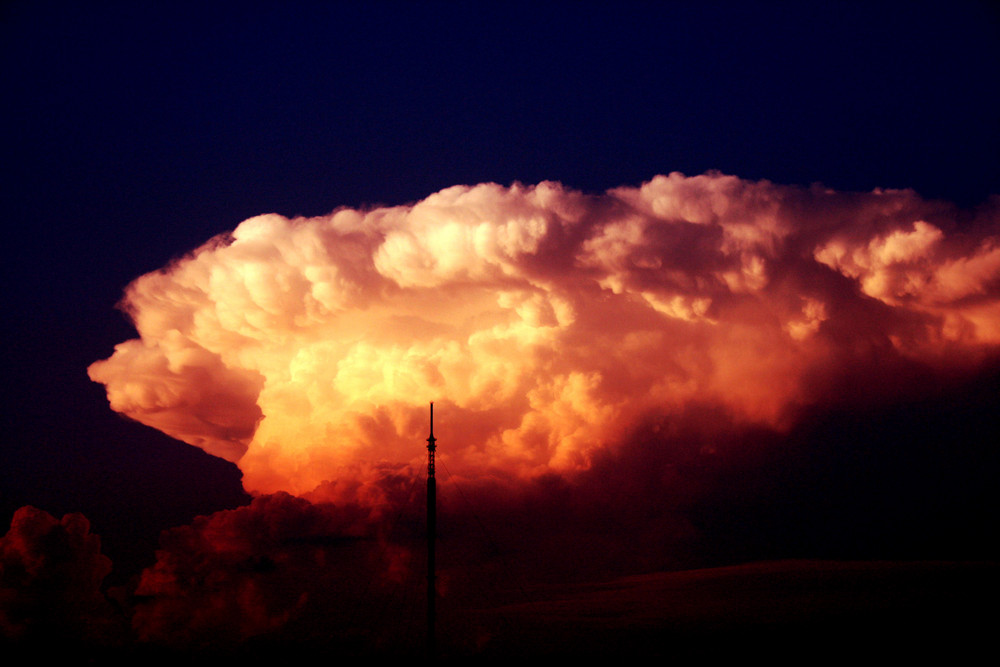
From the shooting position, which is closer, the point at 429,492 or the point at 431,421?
the point at 429,492

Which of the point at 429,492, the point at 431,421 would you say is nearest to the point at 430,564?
the point at 429,492

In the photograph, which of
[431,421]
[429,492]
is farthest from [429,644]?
[431,421]

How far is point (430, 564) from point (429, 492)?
28.9 feet

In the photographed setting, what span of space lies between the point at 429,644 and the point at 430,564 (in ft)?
31.3

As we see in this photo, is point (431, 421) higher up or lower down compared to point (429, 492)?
higher up

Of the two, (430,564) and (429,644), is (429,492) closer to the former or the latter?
(430,564)

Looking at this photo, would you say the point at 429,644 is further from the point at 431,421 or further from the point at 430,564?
the point at 431,421

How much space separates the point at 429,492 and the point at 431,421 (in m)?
8.89

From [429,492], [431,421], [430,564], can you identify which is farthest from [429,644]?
[431,421]

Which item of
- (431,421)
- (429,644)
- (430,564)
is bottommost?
(429,644)

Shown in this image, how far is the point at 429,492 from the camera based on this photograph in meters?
67.1

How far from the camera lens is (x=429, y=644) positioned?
69.4m

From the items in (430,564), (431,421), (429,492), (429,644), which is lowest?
(429,644)

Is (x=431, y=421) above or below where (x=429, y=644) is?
above
